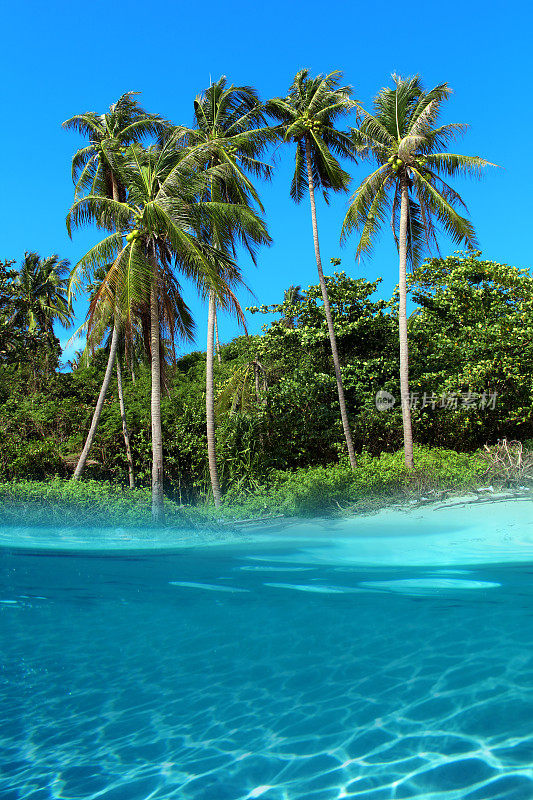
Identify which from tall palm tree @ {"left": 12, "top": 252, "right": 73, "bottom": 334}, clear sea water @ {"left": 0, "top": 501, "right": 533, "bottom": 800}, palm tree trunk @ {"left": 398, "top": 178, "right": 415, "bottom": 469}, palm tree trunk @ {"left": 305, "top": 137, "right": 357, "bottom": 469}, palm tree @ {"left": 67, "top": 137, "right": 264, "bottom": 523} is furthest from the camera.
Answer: tall palm tree @ {"left": 12, "top": 252, "right": 73, "bottom": 334}

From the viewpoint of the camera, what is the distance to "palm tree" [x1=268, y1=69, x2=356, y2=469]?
19.5 meters

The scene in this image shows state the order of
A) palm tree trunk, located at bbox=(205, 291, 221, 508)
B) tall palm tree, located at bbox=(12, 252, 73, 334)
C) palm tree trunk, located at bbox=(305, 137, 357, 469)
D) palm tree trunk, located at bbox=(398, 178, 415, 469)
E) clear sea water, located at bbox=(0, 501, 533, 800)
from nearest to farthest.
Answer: clear sea water, located at bbox=(0, 501, 533, 800) → palm tree trunk, located at bbox=(398, 178, 415, 469) → palm tree trunk, located at bbox=(205, 291, 221, 508) → palm tree trunk, located at bbox=(305, 137, 357, 469) → tall palm tree, located at bbox=(12, 252, 73, 334)

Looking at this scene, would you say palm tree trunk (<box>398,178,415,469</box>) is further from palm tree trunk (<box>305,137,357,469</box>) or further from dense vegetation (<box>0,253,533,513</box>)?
palm tree trunk (<box>305,137,357,469</box>)

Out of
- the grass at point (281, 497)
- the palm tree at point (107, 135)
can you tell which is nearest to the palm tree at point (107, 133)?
the palm tree at point (107, 135)

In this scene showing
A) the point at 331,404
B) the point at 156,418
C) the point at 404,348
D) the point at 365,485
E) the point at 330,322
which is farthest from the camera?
the point at 331,404

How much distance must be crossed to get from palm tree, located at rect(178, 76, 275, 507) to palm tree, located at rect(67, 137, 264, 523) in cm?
132

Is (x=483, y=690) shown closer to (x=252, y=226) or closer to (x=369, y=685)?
(x=369, y=685)

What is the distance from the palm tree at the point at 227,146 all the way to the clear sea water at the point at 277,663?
5892 mm

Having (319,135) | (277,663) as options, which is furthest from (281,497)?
(319,135)

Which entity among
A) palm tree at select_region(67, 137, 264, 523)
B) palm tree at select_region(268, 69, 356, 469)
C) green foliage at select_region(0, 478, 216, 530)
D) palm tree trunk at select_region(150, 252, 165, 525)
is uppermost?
palm tree at select_region(268, 69, 356, 469)

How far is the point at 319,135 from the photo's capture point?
19734mm

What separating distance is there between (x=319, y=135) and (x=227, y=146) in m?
3.30

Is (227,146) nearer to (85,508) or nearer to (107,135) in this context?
(107,135)

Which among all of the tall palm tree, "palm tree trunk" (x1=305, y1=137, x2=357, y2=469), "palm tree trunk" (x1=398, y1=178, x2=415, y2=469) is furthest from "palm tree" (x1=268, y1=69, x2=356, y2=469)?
the tall palm tree
